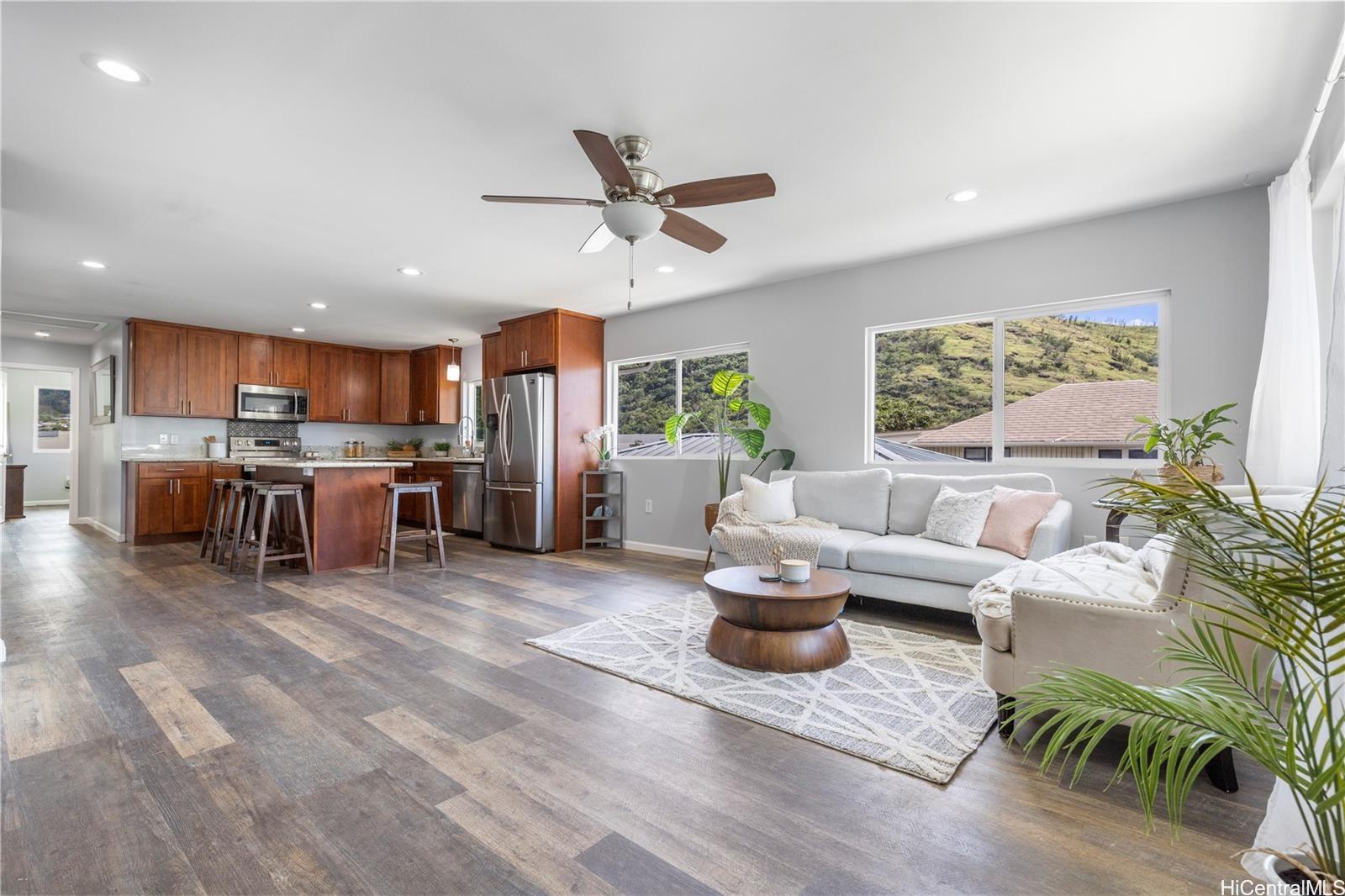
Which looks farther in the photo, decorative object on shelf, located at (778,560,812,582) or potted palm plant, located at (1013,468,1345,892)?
decorative object on shelf, located at (778,560,812,582)

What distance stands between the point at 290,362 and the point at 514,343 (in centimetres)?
325

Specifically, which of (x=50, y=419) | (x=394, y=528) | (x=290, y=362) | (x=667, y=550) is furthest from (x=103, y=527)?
(x=667, y=550)

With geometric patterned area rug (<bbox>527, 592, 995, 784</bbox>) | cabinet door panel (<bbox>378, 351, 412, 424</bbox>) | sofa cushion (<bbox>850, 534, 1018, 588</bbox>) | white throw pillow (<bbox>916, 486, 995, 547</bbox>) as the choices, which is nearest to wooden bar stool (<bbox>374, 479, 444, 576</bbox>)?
geometric patterned area rug (<bbox>527, 592, 995, 784</bbox>)

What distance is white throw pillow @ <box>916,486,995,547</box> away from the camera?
357 centimetres

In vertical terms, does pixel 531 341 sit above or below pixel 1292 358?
above

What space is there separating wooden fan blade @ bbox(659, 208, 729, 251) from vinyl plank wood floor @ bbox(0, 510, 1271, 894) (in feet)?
7.03

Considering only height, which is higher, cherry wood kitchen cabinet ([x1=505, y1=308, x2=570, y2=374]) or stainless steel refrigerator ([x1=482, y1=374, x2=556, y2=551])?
cherry wood kitchen cabinet ([x1=505, y1=308, x2=570, y2=374])

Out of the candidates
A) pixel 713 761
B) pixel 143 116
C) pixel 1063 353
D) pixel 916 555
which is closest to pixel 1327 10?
pixel 1063 353

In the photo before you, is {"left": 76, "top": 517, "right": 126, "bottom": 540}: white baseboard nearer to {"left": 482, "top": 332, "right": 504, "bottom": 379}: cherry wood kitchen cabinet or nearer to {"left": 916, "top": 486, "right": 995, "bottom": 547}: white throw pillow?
{"left": 482, "top": 332, "right": 504, "bottom": 379}: cherry wood kitchen cabinet

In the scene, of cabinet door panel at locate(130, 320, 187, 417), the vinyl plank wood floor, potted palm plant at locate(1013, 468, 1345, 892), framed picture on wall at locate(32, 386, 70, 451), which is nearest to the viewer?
potted palm plant at locate(1013, 468, 1345, 892)

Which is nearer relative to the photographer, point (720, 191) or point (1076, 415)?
point (720, 191)

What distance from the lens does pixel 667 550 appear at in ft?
19.5

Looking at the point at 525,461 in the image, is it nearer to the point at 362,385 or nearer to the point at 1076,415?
the point at 362,385

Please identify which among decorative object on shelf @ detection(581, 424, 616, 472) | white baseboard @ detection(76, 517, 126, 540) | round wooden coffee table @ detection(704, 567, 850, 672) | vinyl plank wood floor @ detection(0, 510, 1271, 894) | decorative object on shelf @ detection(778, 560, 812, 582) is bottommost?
white baseboard @ detection(76, 517, 126, 540)
